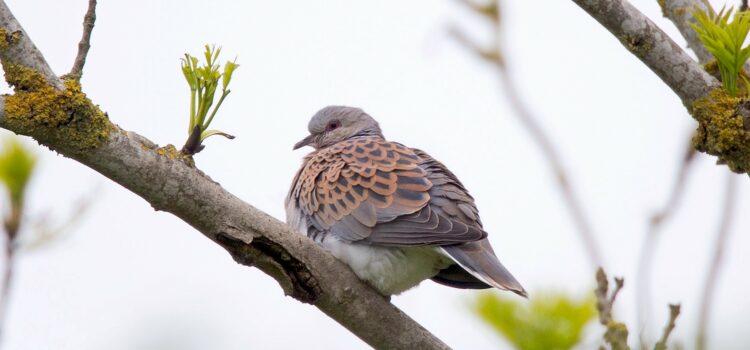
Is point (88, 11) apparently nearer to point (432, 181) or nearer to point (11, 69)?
point (11, 69)

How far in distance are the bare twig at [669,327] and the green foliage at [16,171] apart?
1.81m

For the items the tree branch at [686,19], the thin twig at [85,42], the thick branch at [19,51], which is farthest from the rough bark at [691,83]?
the thick branch at [19,51]

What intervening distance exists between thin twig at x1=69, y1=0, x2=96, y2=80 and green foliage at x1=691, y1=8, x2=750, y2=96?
1734 millimetres

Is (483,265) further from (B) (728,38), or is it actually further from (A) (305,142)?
(A) (305,142)

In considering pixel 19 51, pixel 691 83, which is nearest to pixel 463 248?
pixel 691 83

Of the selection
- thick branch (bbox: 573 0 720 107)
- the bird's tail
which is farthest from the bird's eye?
thick branch (bbox: 573 0 720 107)

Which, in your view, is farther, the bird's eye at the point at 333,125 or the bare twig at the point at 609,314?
the bird's eye at the point at 333,125

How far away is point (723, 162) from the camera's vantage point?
10.6 feet

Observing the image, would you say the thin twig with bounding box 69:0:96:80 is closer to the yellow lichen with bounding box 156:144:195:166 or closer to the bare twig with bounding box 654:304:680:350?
the yellow lichen with bounding box 156:144:195:166

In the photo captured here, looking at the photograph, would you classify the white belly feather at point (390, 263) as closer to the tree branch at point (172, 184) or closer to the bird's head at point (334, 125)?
the tree branch at point (172, 184)

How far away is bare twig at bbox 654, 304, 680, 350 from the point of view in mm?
1724

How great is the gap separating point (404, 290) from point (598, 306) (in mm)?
2109

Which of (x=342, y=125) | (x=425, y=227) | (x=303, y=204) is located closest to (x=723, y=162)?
(x=425, y=227)

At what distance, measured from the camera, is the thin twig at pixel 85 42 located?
2672mm
